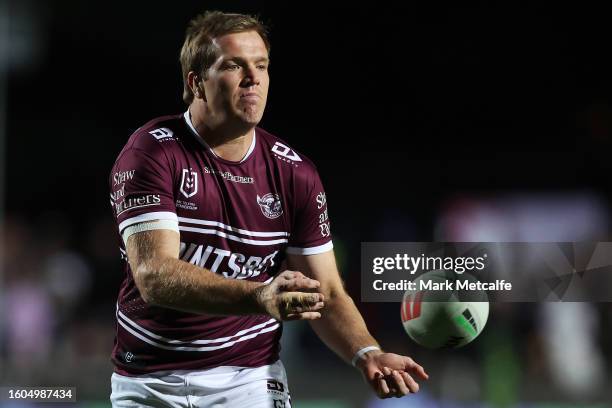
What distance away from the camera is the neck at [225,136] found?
12.4 ft

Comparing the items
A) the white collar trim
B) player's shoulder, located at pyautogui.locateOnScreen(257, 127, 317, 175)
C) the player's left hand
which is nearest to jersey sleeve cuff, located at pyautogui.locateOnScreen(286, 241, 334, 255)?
player's shoulder, located at pyautogui.locateOnScreen(257, 127, 317, 175)

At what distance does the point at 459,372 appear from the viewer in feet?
31.7

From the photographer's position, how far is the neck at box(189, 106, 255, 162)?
3.77 meters

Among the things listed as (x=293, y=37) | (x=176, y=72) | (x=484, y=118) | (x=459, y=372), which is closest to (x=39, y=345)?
(x=459, y=372)

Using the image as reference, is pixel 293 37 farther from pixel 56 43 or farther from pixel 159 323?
pixel 159 323

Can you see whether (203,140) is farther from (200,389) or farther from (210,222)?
(200,389)

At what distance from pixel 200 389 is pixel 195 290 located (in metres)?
0.72

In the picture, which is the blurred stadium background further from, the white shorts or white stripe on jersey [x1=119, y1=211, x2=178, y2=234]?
white stripe on jersey [x1=119, y1=211, x2=178, y2=234]

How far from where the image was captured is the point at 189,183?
Result: 11.9 ft

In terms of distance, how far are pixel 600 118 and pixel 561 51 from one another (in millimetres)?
2746

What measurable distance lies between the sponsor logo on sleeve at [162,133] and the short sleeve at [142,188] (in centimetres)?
10

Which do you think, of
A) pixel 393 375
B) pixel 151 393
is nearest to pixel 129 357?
pixel 151 393
